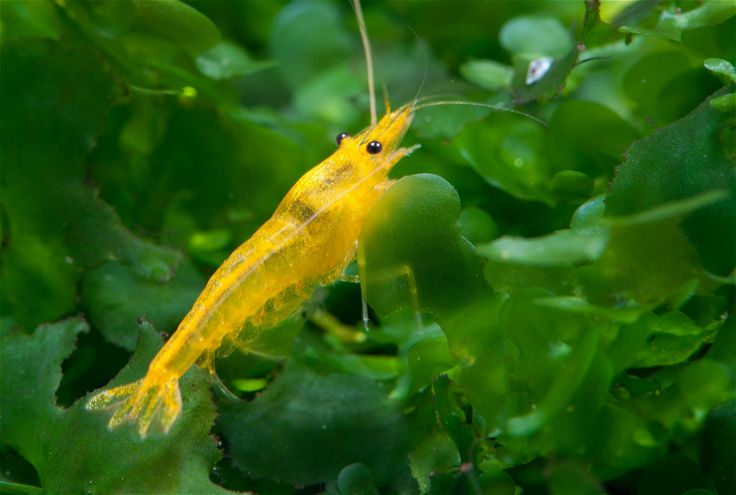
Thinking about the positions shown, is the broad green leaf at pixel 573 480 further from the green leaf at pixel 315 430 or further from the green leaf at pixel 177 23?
the green leaf at pixel 177 23

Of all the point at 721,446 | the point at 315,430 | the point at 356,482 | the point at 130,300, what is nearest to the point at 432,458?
the point at 356,482

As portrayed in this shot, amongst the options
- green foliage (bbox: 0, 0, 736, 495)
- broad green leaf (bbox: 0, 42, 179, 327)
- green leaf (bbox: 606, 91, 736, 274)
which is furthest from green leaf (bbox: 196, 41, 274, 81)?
green leaf (bbox: 606, 91, 736, 274)

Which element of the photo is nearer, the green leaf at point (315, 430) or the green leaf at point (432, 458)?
the green leaf at point (432, 458)

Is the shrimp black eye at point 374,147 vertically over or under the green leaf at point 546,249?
under

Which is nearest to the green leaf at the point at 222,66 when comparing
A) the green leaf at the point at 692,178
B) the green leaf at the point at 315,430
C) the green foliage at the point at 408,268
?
the green foliage at the point at 408,268

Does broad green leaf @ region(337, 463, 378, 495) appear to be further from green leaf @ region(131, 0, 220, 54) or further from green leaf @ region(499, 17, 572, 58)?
green leaf @ region(499, 17, 572, 58)

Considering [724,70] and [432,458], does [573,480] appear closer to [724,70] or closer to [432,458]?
[432,458]

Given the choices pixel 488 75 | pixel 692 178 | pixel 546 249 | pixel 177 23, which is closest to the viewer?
pixel 546 249

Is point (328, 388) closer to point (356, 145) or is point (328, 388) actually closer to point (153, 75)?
point (356, 145)
